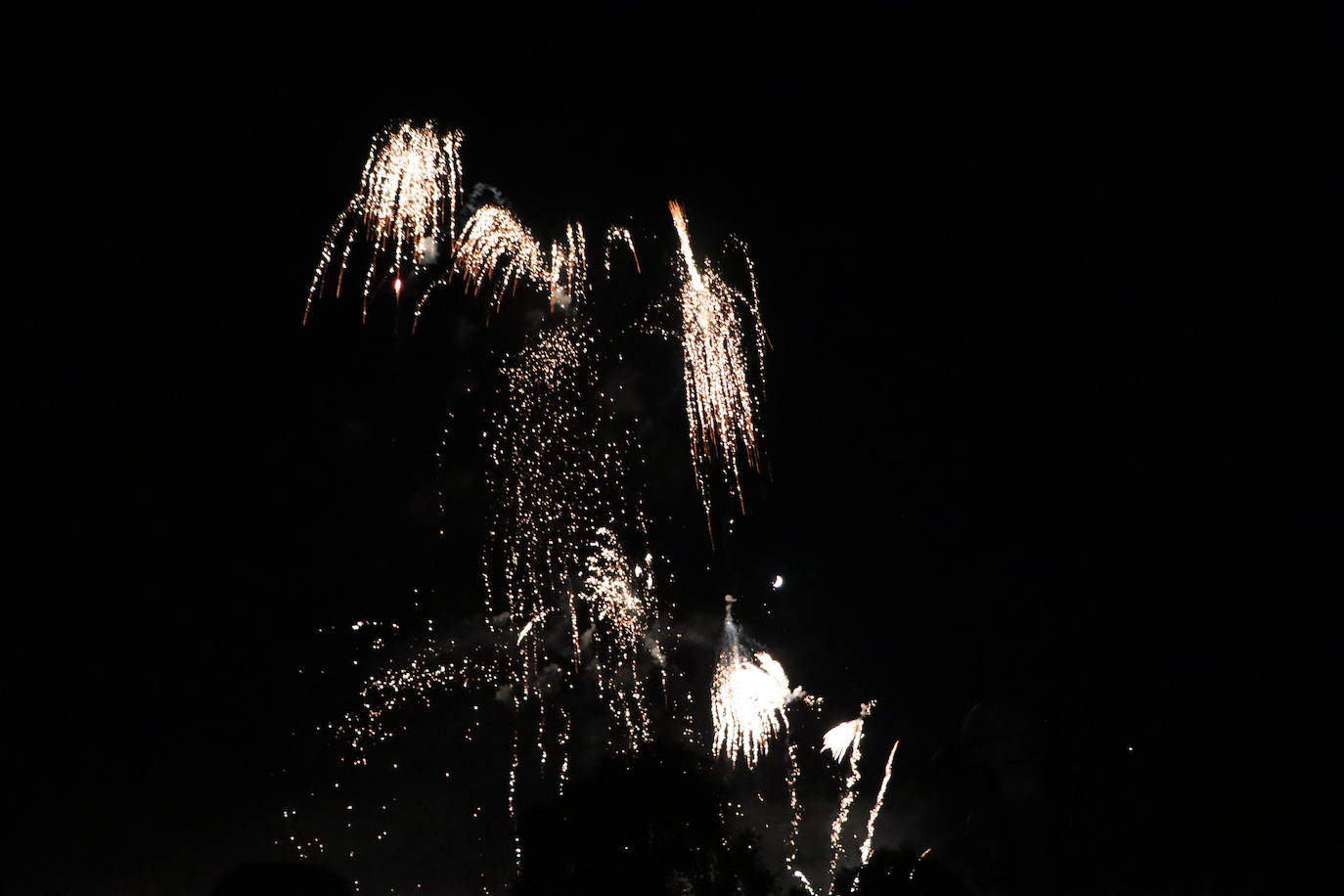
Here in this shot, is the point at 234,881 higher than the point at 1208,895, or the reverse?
the point at 234,881

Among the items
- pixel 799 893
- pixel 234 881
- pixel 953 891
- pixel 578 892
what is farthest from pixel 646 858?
pixel 234 881

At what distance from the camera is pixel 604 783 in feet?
47.7

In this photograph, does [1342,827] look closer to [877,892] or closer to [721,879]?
[877,892]

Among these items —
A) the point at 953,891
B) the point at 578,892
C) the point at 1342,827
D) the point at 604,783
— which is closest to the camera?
the point at 1342,827

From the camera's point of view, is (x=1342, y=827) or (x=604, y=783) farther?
(x=604, y=783)

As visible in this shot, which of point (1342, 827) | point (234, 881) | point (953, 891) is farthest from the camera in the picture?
point (953, 891)

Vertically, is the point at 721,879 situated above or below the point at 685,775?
below

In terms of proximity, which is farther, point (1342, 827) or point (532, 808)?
point (532, 808)

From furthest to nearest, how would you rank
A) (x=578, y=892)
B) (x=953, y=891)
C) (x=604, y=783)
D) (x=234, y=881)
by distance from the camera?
1. (x=953, y=891)
2. (x=604, y=783)
3. (x=578, y=892)
4. (x=234, y=881)

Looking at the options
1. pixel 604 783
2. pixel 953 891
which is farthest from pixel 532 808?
pixel 953 891

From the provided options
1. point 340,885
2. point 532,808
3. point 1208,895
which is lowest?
point 1208,895

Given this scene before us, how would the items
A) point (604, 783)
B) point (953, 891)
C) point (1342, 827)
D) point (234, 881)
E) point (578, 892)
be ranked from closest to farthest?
point (234, 881), point (1342, 827), point (578, 892), point (604, 783), point (953, 891)

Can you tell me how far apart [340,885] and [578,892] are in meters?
5.76

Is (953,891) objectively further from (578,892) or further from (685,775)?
(578,892)
